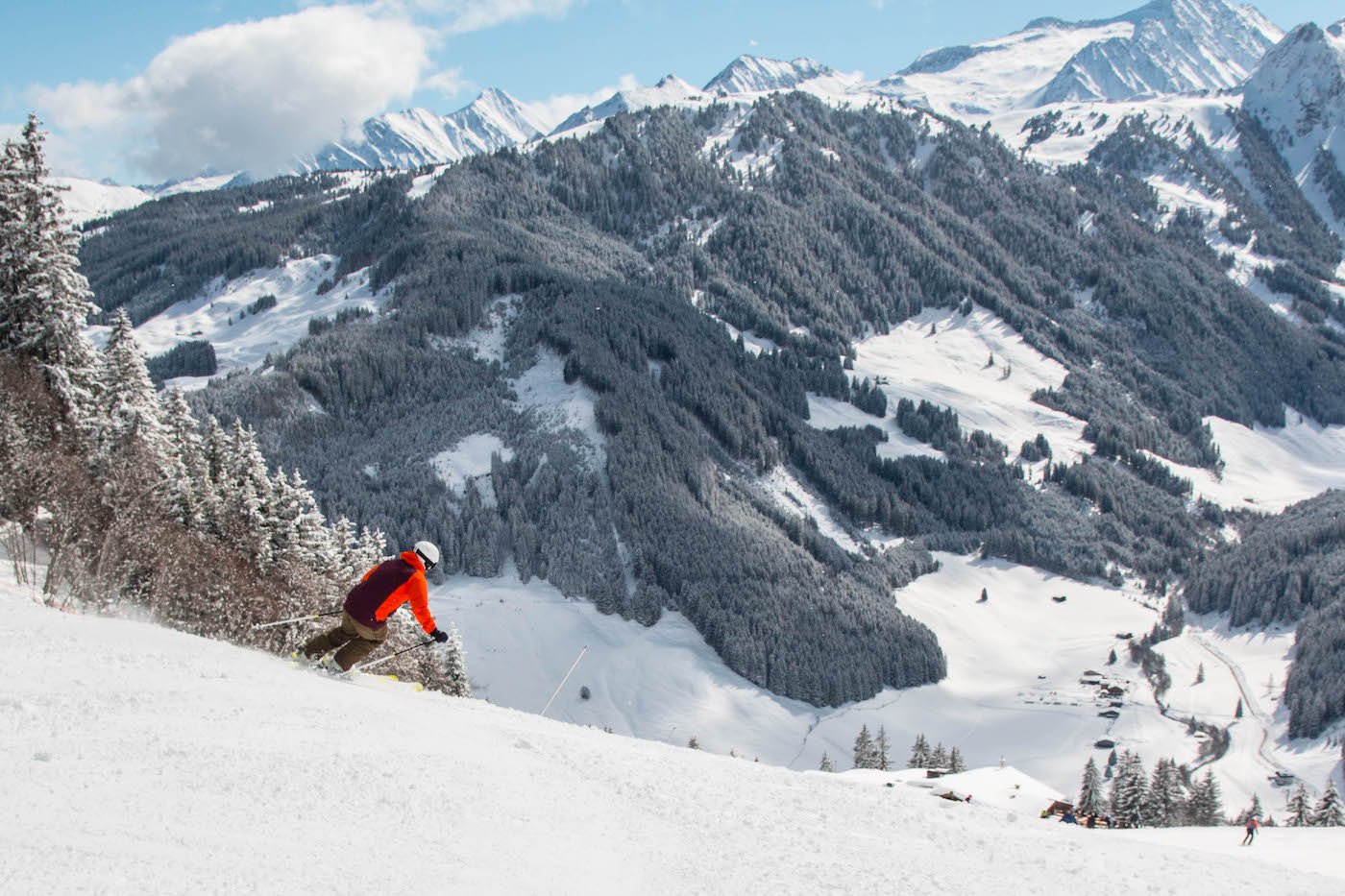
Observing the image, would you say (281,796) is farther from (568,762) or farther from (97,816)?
(568,762)

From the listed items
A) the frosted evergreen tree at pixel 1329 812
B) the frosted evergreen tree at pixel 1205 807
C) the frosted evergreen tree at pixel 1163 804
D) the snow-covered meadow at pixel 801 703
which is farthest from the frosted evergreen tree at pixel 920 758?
the frosted evergreen tree at pixel 1329 812

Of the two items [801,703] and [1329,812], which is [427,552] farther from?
[801,703]

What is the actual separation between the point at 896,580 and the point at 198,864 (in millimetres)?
143653

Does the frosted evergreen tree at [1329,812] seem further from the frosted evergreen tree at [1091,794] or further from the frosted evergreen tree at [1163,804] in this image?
the frosted evergreen tree at [1091,794]

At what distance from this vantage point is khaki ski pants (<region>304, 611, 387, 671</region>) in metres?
17.8

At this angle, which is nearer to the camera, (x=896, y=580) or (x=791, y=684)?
(x=791, y=684)

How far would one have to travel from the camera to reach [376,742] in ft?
43.0

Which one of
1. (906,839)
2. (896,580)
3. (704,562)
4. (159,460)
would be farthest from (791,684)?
(906,839)

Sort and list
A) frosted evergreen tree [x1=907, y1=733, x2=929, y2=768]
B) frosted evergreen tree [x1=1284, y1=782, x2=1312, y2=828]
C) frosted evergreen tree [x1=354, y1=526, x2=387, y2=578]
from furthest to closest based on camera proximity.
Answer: frosted evergreen tree [x1=907, y1=733, x2=929, y2=768]
frosted evergreen tree [x1=1284, y1=782, x2=1312, y2=828]
frosted evergreen tree [x1=354, y1=526, x2=387, y2=578]

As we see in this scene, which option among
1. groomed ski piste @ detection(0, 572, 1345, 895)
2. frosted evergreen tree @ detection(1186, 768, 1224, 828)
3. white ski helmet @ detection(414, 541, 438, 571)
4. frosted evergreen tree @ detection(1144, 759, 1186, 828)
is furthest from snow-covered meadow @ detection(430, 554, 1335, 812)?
groomed ski piste @ detection(0, 572, 1345, 895)

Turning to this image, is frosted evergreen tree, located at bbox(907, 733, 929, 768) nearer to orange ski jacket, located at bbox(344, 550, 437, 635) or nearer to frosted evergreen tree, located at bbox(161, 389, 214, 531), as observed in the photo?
frosted evergreen tree, located at bbox(161, 389, 214, 531)

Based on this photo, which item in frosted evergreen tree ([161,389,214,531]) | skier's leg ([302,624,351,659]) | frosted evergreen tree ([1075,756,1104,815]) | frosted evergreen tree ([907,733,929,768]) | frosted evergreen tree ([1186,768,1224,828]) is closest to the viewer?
skier's leg ([302,624,351,659])

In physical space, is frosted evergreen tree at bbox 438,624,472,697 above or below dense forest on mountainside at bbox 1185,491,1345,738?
above

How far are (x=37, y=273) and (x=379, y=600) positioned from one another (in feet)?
83.2
